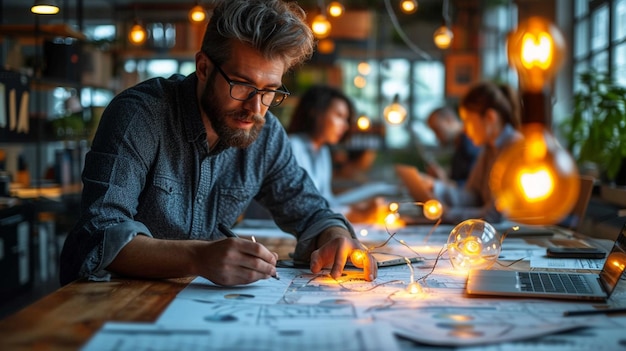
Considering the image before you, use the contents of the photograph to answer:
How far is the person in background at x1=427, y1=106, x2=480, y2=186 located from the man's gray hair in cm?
366

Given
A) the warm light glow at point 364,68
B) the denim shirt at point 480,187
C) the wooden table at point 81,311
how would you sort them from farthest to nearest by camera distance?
the warm light glow at point 364,68
the denim shirt at point 480,187
the wooden table at point 81,311

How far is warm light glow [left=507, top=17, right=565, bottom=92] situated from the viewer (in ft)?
5.77

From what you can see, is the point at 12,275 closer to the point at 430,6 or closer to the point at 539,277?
the point at 539,277

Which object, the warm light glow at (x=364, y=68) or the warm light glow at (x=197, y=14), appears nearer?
the warm light glow at (x=197, y=14)

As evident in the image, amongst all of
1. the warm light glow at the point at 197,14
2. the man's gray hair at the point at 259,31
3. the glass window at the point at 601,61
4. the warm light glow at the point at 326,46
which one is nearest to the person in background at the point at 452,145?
the glass window at the point at 601,61

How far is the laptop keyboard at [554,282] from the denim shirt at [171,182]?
676 millimetres

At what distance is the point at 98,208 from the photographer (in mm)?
1942

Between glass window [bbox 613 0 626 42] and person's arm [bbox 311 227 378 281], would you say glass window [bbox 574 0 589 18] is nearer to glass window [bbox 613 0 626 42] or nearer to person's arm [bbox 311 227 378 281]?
→ glass window [bbox 613 0 626 42]

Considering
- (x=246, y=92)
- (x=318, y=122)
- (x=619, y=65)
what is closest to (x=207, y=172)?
(x=246, y=92)

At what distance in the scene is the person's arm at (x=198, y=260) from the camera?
1812 mm

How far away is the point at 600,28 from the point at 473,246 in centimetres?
399

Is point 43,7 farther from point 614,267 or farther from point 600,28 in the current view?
point 600,28

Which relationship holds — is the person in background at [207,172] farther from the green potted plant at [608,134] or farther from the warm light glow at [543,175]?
the green potted plant at [608,134]

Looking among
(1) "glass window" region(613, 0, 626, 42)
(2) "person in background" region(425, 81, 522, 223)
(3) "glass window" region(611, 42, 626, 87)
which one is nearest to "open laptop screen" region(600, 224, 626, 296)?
(2) "person in background" region(425, 81, 522, 223)
